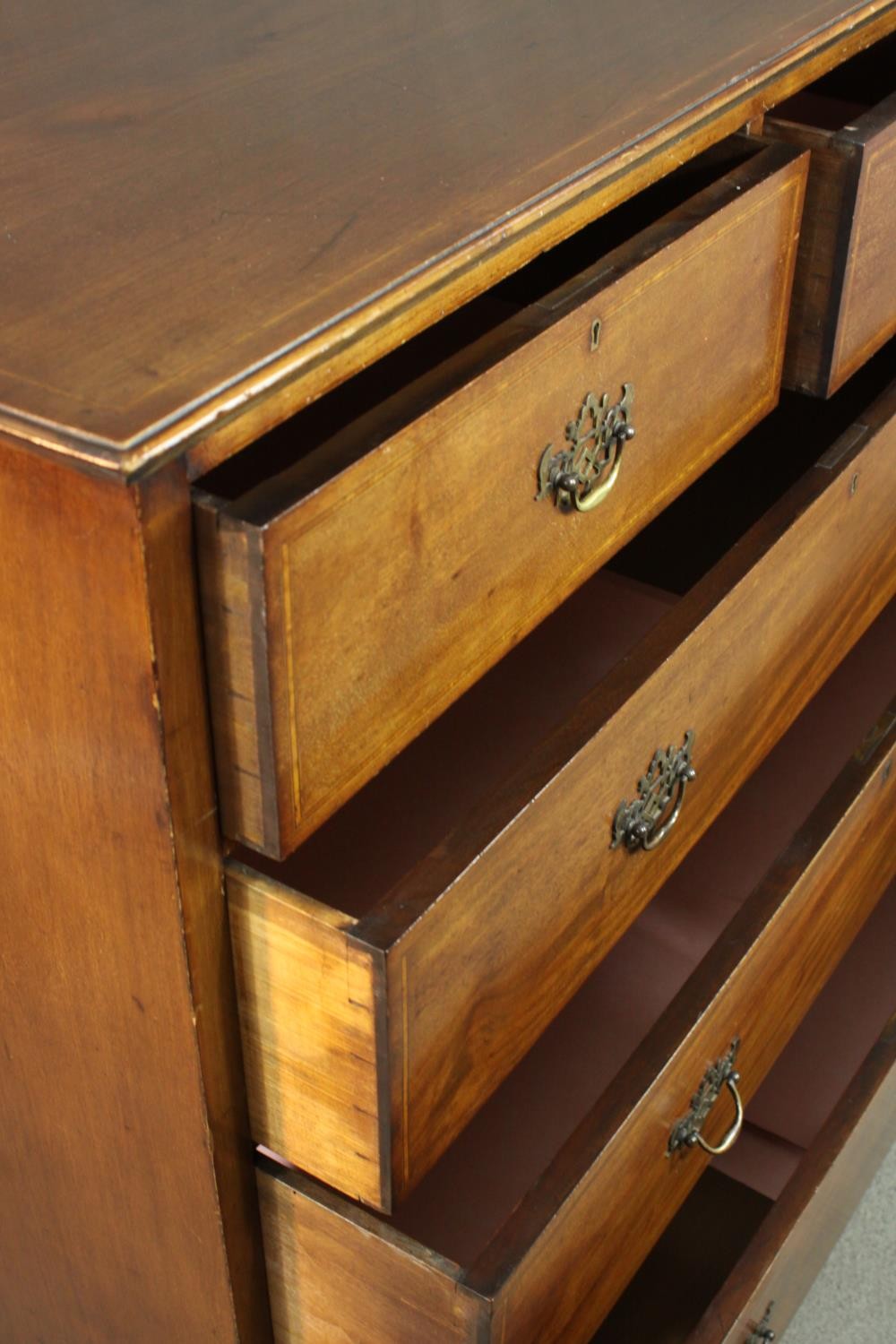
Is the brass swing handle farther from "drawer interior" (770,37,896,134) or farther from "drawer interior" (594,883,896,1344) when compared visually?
"drawer interior" (770,37,896,134)

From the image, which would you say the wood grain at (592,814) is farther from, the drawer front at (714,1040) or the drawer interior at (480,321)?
the drawer interior at (480,321)

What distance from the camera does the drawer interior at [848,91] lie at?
3.04 ft

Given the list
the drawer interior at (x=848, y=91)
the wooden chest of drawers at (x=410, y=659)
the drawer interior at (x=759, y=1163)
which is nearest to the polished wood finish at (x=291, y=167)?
the wooden chest of drawers at (x=410, y=659)

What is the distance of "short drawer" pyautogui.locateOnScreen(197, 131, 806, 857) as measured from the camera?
0.49m

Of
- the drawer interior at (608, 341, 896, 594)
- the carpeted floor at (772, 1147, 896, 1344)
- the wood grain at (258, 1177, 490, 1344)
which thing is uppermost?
the drawer interior at (608, 341, 896, 594)

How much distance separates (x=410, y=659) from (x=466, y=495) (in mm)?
61

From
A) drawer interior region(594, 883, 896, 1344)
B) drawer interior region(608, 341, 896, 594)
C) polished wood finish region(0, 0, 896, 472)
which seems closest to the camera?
polished wood finish region(0, 0, 896, 472)

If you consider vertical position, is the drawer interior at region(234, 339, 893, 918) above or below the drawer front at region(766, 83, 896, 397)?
below

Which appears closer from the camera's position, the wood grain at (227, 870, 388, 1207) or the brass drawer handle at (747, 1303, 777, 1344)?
the wood grain at (227, 870, 388, 1207)

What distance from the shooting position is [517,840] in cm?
61

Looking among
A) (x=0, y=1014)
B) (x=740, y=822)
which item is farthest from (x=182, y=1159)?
(x=740, y=822)

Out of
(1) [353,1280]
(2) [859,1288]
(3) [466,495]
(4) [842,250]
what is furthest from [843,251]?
(2) [859,1288]

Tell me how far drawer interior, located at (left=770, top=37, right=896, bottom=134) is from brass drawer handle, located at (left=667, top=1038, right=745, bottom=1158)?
0.52 meters

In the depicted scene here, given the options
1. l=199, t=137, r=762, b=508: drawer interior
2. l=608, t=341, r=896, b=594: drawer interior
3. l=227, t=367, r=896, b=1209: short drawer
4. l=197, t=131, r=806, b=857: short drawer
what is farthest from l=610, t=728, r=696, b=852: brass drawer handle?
l=608, t=341, r=896, b=594: drawer interior
